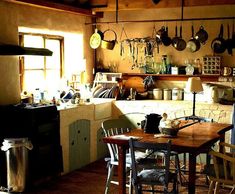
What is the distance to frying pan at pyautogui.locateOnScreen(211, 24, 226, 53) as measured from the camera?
663cm

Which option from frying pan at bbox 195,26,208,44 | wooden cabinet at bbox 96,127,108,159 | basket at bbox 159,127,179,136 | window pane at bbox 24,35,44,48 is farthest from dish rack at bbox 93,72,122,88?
basket at bbox 159,127,179,136

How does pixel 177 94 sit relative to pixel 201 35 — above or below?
below

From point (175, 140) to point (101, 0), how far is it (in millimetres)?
3684

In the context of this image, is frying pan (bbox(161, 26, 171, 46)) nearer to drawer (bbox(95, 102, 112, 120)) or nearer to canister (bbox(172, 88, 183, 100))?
canister (bbox(172, 88, 183, 100))

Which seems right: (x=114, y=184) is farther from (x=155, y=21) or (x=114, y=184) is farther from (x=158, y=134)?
(x=155, y=21)

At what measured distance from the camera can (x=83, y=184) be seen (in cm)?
557

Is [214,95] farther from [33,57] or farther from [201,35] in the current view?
[33,57]

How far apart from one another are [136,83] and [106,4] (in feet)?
4.84

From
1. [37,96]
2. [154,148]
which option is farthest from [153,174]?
[37,96]

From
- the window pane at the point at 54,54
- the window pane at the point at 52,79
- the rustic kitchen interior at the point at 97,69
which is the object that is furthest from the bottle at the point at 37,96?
the window pane at the point at 54,54

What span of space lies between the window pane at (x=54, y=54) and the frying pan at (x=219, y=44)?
8.64 ft

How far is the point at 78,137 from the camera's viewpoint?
20.7 ft

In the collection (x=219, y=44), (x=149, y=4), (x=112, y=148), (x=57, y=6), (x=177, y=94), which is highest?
(x=149, y=4)

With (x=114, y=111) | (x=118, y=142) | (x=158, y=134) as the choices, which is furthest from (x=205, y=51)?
(x=118, y=142)
